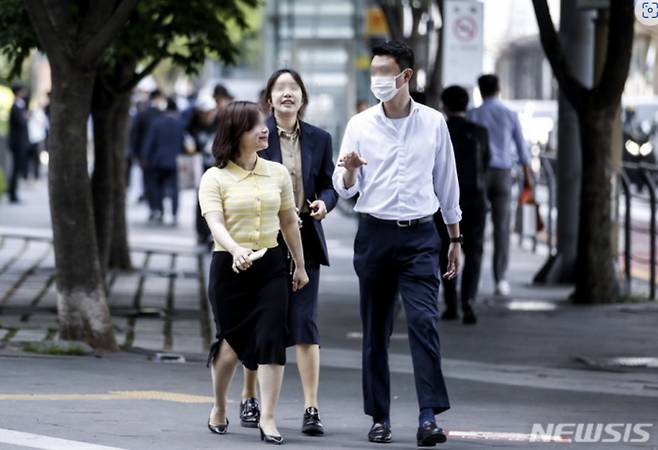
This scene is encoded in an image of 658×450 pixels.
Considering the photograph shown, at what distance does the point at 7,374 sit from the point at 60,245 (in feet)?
5.13

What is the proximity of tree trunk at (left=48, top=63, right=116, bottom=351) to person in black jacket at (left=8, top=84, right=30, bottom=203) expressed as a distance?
57.6ft

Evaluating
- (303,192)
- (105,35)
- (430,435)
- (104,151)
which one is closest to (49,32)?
(105,35)

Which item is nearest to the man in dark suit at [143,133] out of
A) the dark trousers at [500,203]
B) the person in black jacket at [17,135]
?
the person in black jacket at [17,135]

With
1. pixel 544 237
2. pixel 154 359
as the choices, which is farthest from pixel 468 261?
pixel 544 237

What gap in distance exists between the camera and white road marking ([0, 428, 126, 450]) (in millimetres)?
7605

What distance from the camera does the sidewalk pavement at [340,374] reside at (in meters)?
8.34


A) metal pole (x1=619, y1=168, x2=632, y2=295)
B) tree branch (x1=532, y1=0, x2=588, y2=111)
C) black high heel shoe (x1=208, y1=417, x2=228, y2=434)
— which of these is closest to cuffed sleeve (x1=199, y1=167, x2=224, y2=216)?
black high heel shoe (x1=208, y1=417, x2=228, y2=434)

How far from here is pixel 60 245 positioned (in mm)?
Result: 11398

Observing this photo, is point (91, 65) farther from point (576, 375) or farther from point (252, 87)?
point (252, 87)

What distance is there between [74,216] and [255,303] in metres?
3.62

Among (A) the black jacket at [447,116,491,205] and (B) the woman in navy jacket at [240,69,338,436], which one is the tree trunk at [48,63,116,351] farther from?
(A) the black jacket at [447,116,491,205]

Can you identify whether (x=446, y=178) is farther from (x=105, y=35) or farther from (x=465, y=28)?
(x=465, y=28)

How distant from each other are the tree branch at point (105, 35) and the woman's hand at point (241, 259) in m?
3.82

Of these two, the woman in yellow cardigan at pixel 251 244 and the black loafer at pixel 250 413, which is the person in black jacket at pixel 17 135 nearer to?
the black loafer at pixel 250 413
